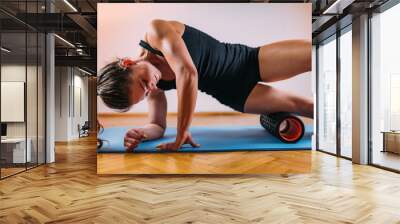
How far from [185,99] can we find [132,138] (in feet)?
3.62

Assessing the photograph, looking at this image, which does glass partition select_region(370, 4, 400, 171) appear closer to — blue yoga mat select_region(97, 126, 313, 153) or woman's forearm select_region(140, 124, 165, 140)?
blue yoga mat select_region(97, 126, 313, 153)

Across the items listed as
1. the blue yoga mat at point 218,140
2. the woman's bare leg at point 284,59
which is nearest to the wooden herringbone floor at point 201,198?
the blue yoga mat at point 218,140

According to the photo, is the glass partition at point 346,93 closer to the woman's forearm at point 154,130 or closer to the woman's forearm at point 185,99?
the woman's forearm at point 185,99

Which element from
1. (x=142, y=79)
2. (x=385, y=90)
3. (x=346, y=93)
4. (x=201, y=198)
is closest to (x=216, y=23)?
(x=142, y=79)

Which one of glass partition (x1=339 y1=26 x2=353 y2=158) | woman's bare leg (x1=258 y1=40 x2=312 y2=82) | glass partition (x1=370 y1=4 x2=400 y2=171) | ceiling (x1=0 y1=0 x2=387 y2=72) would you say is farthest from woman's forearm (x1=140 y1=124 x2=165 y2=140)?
glass partition (x1=339 y1=26 x2=353 y2=158)

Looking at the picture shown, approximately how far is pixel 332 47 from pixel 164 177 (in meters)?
6.08

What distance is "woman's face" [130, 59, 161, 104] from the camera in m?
6.12

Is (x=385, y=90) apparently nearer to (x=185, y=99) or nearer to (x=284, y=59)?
(x=284, y=59)

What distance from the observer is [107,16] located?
6.20m

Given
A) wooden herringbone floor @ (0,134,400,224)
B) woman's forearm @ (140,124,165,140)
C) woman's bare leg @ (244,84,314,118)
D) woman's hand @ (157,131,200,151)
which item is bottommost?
wooden herringbone floor @ (0,134,400,224)

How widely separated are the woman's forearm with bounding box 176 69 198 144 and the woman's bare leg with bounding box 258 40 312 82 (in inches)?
46.3

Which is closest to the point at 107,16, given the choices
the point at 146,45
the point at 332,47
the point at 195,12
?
the point at 146,45

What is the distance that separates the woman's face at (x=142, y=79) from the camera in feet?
20.1

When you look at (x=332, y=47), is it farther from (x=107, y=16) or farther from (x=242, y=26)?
(x=107, y=16)
